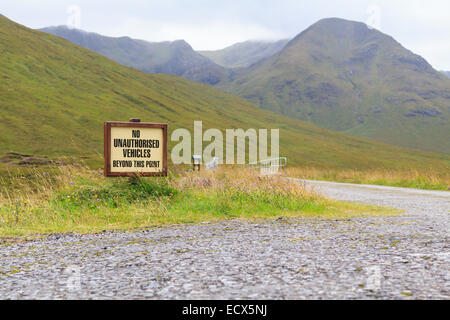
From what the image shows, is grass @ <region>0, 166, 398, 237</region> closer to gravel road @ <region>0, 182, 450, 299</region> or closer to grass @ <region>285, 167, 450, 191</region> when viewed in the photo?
gravel road @ <region>0, 182, 450, 299</region>

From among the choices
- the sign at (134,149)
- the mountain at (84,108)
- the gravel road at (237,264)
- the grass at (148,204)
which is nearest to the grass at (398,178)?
the grass at (148,204)

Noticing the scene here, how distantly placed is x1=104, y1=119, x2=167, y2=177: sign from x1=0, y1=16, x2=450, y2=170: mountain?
3500 cm

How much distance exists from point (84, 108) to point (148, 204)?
95428 mm

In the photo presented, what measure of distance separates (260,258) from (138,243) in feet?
8.43

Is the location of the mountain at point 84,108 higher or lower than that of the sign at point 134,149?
higher

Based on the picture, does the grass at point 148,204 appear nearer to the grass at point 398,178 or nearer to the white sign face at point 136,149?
the white sign face at point 136,149

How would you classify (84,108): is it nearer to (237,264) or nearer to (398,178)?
(398,178)

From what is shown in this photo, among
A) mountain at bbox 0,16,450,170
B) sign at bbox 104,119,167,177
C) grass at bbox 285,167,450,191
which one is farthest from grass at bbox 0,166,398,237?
mountain at bbox 0,16,450,170

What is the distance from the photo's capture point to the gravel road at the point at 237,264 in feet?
15.0

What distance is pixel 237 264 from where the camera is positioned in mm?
5762

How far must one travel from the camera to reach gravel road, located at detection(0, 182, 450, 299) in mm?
4559

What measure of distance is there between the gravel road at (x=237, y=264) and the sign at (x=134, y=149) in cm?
357

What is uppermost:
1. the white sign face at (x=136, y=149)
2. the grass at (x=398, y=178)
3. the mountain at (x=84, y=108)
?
the mountain at (x=84, y=108)
